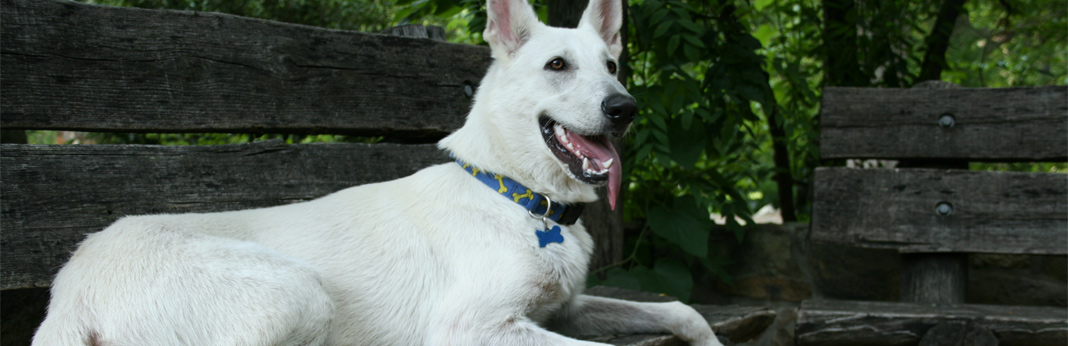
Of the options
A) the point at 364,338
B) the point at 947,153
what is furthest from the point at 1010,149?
the point at 364,338

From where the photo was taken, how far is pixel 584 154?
7.51 ft

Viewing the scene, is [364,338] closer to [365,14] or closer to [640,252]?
[640,252]

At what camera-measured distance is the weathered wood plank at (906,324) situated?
311 centimetres

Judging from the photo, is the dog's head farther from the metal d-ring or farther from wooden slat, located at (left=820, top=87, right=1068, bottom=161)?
wooden slat, located at (left=820, top=87, right=1068, bottom=161)

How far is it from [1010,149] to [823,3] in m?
1.42

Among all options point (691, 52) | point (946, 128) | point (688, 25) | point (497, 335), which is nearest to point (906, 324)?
point (946, 128)

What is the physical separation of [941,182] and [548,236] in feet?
8.29

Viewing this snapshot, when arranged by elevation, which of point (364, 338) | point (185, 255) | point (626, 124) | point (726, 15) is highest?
point (726, 15)

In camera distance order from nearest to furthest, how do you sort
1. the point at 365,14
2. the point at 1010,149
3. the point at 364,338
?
the point at 364,338
the point at 1010,149
the point at 365,14

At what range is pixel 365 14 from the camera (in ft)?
22.3

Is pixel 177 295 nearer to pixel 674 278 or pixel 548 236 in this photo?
pixel 548 236

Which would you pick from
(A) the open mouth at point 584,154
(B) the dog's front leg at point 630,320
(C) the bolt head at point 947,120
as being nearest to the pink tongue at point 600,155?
(A) the open mouth at point 584,154

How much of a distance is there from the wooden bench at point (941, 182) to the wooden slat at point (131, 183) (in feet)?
8.18

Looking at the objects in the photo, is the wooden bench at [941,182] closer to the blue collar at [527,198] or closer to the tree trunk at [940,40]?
the tree trunk at [940,40]
